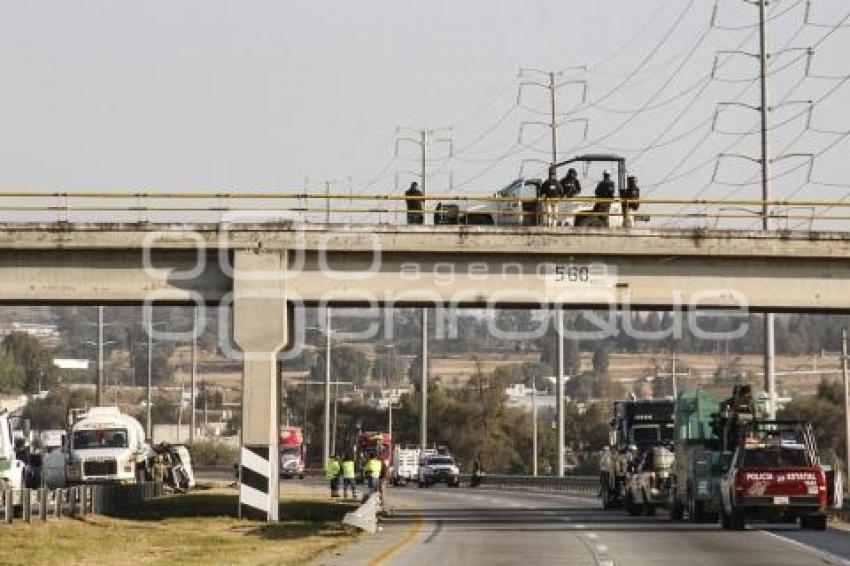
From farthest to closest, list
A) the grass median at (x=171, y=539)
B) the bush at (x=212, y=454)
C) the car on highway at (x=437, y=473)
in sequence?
the bush at (x=212, y=454)
the car on highway at (x=437, y=473)
the grass median at (x=171, y=539)

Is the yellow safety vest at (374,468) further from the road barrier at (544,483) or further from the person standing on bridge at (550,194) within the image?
the road barrier at (544,483)

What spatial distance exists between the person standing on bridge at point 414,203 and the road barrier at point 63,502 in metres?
10.7

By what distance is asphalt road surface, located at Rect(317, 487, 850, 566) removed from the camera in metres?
29.8

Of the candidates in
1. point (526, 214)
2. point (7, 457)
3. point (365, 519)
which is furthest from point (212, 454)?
point (365, 519)

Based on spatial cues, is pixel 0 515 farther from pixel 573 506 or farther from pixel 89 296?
pixel 573 506

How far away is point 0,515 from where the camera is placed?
41875mm

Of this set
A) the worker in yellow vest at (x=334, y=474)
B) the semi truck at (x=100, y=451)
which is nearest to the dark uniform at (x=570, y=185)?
the worker in yellow vest at (x=334, y=474)

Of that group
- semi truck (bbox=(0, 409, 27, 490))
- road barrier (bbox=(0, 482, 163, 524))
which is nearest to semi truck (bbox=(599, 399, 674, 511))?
road barrier (bbox=(0, 482, 163, 524))

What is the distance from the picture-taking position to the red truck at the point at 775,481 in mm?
38750

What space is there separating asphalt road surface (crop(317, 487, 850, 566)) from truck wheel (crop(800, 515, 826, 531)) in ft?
1.36

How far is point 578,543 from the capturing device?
34938 mm

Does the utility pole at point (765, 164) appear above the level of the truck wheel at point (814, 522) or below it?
above

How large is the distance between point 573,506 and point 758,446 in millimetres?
20367

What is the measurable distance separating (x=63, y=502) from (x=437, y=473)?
50.1 metres
